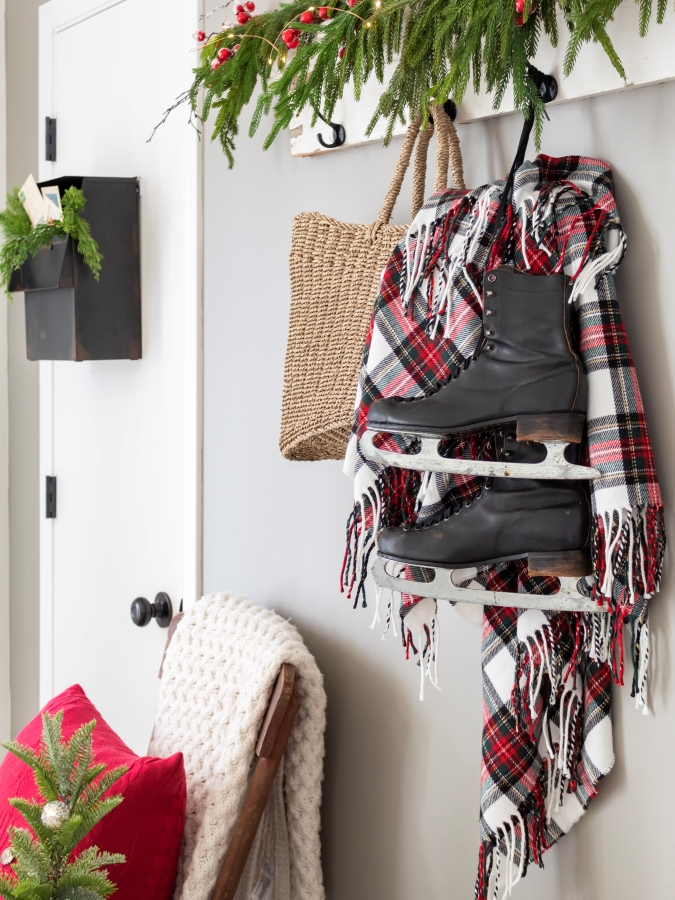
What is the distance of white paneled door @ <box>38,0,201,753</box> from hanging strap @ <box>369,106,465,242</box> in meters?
0.55

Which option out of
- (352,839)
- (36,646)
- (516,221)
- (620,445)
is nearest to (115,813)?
(352,839)

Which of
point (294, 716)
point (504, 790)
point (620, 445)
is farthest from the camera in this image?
point (294, 716)

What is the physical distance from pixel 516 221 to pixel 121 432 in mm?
1098

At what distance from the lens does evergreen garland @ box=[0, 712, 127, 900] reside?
0.83 metres

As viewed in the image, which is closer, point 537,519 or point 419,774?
point 537,519

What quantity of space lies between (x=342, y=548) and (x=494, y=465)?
46 cm

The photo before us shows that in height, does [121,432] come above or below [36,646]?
above

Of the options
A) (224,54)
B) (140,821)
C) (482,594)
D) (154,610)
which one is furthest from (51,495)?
(482,594)

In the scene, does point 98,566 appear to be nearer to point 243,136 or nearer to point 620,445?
point 243,136

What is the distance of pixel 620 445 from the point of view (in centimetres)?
89

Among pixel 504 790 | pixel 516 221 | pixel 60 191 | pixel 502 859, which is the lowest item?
pixel 502 859

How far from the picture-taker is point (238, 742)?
3.81 feet

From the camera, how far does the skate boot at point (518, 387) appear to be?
0.89 m

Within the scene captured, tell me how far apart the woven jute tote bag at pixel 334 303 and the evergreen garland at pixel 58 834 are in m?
0.48
